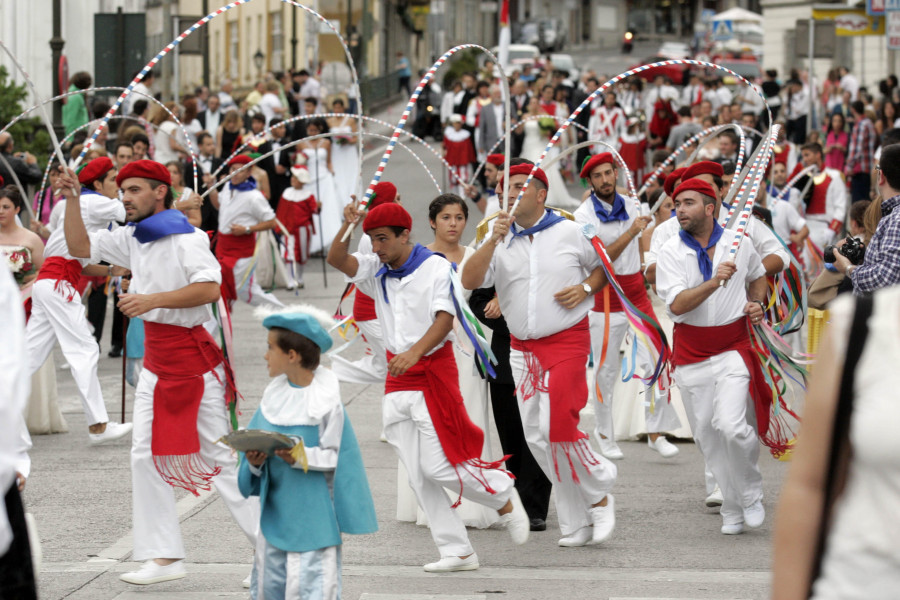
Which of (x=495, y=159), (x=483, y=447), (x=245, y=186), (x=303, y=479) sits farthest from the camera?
(x=245, y=186)

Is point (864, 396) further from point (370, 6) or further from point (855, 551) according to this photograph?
point (370, 6)

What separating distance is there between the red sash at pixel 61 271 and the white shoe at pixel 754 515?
4899 millimetres

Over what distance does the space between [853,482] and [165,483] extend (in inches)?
174

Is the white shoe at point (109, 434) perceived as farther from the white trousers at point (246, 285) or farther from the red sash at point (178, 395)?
the white trousers at point (246, 285)

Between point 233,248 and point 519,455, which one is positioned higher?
point 233,248

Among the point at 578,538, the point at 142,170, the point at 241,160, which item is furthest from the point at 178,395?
the point at 241,160

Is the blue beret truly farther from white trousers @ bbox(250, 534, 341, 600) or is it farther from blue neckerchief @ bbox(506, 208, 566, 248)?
blue neckerchief @ bbox(506, 208, 566, 248)

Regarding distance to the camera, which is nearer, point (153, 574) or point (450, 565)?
point (153, 574)

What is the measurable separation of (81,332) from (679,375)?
4.33 m

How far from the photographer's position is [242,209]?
537 inches

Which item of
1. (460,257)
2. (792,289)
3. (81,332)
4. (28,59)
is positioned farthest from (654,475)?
(28,59)

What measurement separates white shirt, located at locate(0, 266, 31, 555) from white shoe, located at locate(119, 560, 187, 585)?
3246 mm

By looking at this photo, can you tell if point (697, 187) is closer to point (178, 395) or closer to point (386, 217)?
point (386, 217)

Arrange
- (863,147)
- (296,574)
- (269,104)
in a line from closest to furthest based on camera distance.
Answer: (296,574), (863,147), (269,104)
